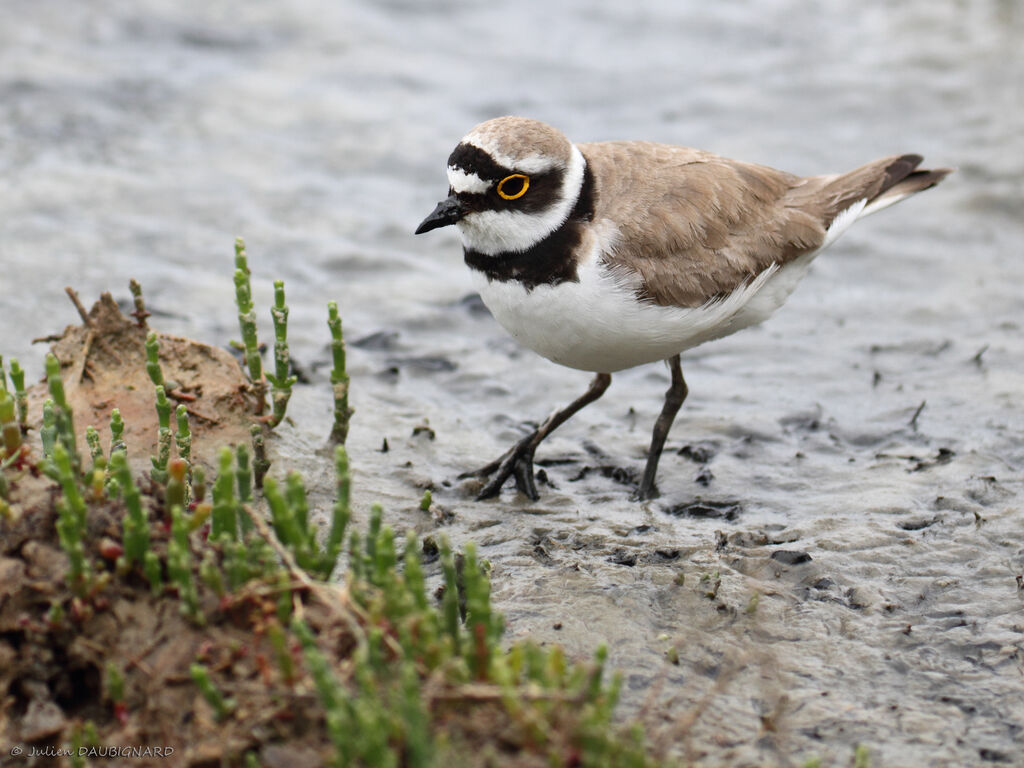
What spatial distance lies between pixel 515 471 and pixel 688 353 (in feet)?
8.00

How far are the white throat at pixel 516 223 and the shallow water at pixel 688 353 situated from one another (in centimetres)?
141

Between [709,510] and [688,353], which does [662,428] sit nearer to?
[709,510]

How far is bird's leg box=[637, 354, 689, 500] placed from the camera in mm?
6281

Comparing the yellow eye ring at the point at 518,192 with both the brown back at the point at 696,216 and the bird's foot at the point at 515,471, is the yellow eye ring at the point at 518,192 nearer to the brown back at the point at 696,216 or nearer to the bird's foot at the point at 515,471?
the brown back at the point at 696,216

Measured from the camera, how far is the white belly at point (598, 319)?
5414 millimetres

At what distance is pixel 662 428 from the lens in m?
6.44

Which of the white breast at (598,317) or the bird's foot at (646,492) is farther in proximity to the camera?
the bird's foot at (646,492)

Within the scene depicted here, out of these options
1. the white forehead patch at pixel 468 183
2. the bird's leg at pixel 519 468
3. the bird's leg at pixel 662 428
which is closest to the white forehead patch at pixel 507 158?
the white forehead patch at pixel 468 183

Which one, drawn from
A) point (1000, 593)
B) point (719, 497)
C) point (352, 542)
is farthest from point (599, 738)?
point (719, 497)

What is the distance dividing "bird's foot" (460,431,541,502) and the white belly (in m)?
0.66

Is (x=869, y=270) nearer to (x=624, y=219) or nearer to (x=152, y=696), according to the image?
(x=624, y=219)

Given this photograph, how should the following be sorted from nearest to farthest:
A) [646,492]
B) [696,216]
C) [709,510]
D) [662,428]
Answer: [696,216], [709,510], [646,492], [662,428]

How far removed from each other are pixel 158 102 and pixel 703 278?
288 inches

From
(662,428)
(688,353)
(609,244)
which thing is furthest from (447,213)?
(688,353)
